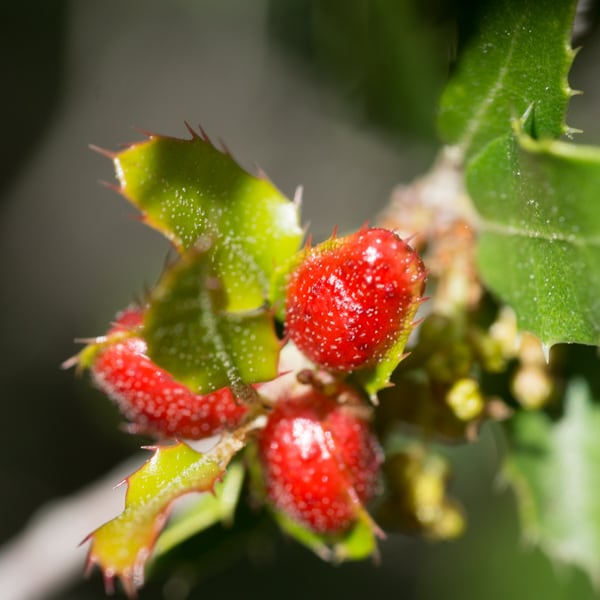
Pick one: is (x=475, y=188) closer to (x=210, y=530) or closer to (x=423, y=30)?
(x=423, y=30)

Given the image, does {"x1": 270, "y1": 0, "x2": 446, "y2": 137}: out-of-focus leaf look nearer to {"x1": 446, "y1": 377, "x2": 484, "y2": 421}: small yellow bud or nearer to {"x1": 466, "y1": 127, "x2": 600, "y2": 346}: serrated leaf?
{"x1": 466, "y1": 127, "x2": 600, "y2": 346}: serrated leaf

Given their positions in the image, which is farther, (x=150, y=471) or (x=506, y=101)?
(x=506, y=101)

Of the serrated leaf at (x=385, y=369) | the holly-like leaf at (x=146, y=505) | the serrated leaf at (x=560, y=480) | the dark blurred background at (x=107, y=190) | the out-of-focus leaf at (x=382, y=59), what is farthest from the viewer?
the dark blurred background at (x=107, y=190)

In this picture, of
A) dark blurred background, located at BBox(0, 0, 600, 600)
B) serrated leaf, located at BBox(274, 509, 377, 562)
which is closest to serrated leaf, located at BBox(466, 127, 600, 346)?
serrated leaf, located at BBox(274, 509, 377, 562)

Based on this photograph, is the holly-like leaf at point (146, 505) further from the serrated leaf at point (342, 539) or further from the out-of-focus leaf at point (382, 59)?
the out-of-focus leaf at point (382, 59)

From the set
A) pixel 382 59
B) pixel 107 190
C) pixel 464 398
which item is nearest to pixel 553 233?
pixel 464 398

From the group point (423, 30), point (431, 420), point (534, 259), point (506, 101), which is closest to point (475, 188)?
point (506, 101)

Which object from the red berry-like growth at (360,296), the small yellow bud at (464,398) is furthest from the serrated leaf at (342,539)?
the red berry-like growth at (360,296)
